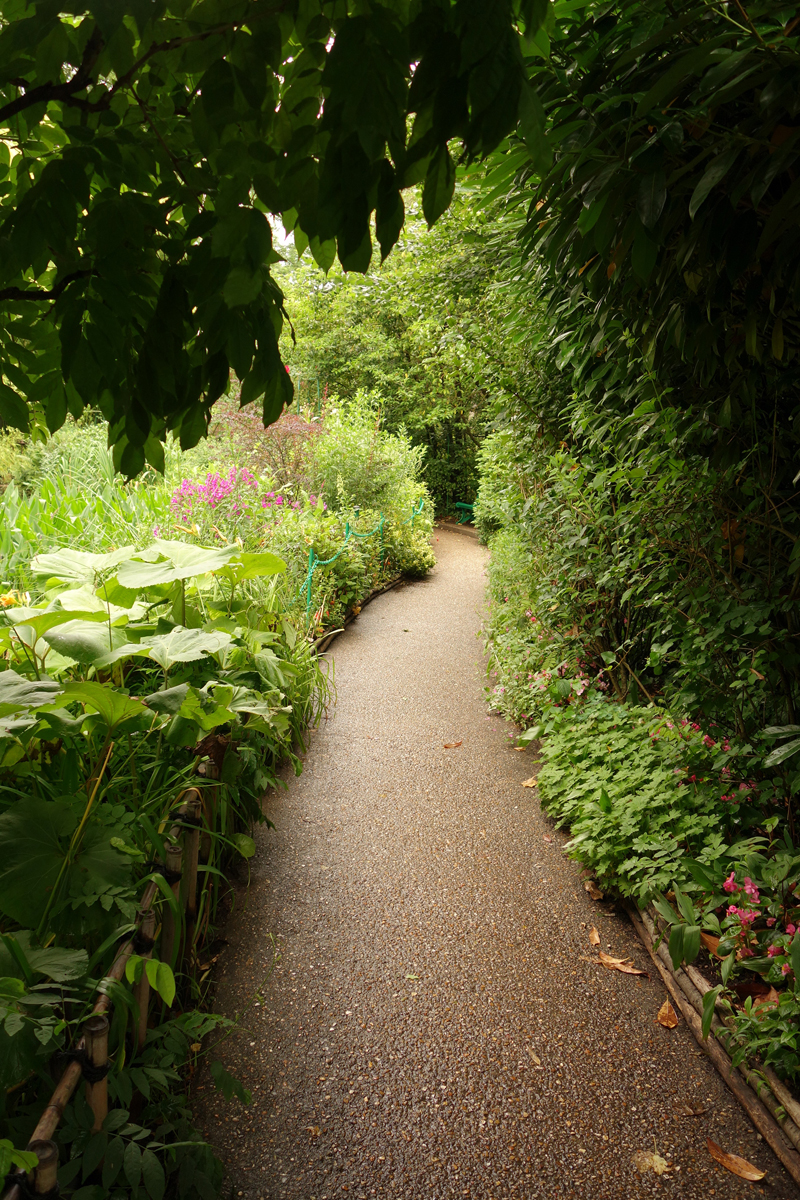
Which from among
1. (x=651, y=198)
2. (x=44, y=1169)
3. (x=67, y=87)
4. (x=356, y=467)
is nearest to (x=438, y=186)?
(x=67, y=87)

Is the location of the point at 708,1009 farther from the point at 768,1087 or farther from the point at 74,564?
the point at 74,564

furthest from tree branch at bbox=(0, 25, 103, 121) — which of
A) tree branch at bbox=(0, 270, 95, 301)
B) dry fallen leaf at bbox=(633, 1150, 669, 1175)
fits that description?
dry fallen leaf at bbox=(633, 1150, 669, 1175)

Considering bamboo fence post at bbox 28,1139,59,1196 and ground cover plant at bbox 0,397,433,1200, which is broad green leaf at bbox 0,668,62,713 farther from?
bamboo fence post at bbox 28,1139,59,1196

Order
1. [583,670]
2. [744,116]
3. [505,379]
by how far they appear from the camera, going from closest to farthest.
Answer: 1. [744,116]
2. [583,670]
3. [505,379]

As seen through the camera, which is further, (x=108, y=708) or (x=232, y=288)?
(x=108, y=708)

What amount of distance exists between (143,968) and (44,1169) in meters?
0.53

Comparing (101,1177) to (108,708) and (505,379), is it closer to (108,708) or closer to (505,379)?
(108,708)

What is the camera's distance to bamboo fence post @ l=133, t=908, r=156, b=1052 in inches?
67.6

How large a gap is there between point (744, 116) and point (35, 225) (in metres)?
1.93

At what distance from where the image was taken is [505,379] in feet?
15.9

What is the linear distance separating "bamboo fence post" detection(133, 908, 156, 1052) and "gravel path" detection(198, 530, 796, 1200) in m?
0.40

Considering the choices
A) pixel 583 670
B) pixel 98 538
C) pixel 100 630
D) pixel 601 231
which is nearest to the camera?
pixel 601 231

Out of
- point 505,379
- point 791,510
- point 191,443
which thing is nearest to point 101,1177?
point 191,443

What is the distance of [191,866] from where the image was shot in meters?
2.27
